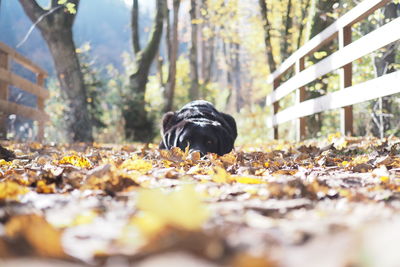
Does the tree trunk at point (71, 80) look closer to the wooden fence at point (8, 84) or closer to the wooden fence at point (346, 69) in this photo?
the wooden fence at point (8, 84)

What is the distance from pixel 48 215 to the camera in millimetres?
1432

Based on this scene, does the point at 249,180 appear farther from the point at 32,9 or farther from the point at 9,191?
the point at 32,9

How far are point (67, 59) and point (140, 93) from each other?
14.8 ft

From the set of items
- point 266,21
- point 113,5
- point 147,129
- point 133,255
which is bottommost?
point 133,255

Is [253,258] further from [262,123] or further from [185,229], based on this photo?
[262,123]

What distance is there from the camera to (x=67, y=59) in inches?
400

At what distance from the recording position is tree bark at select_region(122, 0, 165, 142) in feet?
46.3

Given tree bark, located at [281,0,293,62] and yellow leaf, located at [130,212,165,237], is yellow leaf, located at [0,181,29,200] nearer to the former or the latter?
yellow leaf, located at [130,212,165,237]

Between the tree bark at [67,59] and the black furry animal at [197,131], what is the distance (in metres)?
5.07

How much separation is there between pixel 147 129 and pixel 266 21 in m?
4.82

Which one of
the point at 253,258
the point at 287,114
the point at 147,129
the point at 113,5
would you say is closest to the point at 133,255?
the point at 253,258

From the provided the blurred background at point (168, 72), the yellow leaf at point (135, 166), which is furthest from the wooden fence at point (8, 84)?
the yellow leaf at point (135, 166)

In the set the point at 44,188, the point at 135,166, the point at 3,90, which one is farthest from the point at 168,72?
the point at 44,188

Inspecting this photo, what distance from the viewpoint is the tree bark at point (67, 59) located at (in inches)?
385
